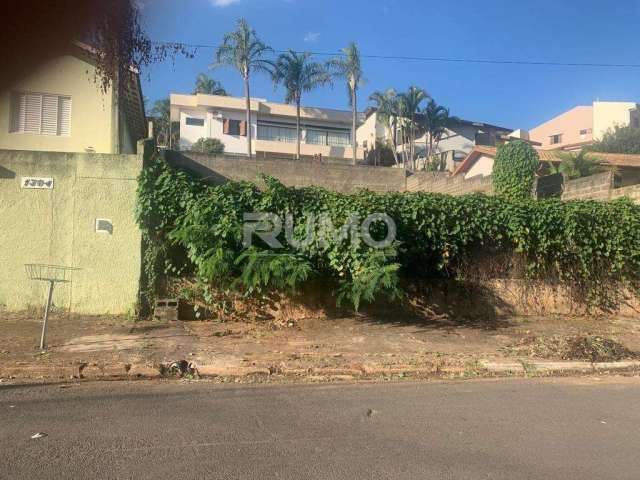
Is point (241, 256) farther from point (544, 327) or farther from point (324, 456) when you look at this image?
point (544, 327)

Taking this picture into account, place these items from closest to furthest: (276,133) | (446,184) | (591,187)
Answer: (591,187) → (446,184) → (276,133)

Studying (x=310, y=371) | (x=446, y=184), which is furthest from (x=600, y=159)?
(x=310, y=371)

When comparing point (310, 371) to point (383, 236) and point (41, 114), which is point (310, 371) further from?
point (41, 114)

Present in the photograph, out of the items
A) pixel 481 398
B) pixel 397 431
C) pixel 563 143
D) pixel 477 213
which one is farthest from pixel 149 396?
pixel 563 143

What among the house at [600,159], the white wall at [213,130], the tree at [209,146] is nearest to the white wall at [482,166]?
the house at [600,159]

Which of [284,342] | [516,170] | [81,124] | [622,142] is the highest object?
[622,142]

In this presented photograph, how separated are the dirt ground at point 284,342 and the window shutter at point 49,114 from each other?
282 inches

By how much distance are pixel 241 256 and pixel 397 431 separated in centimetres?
412

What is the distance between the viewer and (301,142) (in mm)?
39312

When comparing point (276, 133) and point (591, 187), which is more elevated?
point (276, 133)

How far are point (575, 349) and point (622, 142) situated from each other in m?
34.3

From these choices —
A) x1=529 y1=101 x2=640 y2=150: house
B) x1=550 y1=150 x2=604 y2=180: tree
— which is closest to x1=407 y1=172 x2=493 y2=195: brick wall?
x1=550 y1=150 x2=604 y2=180: tree

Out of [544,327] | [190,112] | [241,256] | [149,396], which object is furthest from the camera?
[190,112]

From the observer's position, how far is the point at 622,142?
35500 millimetres
